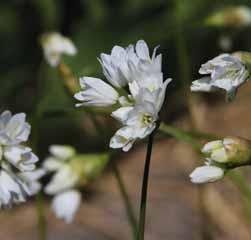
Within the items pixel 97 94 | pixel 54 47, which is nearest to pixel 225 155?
pixel 97 94

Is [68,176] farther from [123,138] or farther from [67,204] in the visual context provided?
[123,138]

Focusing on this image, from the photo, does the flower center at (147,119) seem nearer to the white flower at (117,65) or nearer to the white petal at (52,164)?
the white flower at (117,65)

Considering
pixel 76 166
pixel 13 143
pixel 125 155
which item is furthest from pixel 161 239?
pixel 13 143

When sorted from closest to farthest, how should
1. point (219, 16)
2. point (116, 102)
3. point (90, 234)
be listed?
point (116, 102) → point (219, 16) → point (90, 234)

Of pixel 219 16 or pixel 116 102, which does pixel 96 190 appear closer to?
pixel 219 16

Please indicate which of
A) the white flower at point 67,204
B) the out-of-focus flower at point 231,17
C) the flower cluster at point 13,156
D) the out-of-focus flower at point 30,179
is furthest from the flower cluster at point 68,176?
the out-of-focus flower at point 231,17

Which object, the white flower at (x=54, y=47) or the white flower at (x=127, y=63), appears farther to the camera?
the white flower at (x=54, y=47)
